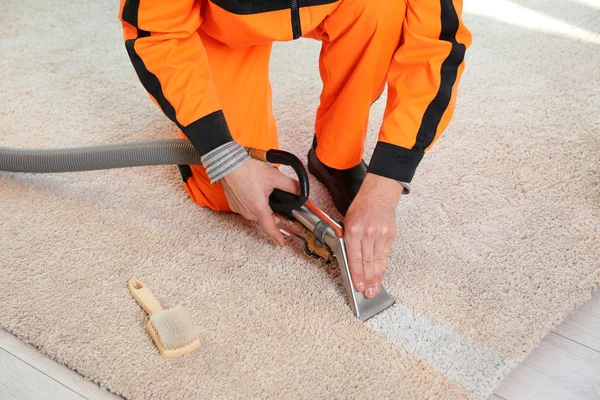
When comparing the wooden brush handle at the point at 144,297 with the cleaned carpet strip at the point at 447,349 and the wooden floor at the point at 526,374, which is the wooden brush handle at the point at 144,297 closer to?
the wooden floor at the point at 526,374

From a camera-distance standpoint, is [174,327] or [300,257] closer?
[174,327]

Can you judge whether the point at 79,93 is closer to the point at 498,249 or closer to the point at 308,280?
A: the point at 308,280

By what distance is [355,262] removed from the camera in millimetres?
1132

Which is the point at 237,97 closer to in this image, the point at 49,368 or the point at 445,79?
the point at 445,79

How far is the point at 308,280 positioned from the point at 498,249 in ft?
1.28

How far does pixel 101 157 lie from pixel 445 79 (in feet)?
2.37

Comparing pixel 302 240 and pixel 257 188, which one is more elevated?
pixel 257 188

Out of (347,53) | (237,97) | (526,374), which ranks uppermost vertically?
(347,53)

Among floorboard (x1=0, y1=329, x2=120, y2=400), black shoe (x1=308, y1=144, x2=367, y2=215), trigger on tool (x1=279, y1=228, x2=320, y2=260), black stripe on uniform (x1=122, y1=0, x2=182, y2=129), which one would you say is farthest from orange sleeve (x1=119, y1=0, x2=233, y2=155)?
floorboard (x1=0, y1=329, x2=120, y2=400)

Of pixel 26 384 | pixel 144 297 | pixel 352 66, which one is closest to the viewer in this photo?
pixel 26 384

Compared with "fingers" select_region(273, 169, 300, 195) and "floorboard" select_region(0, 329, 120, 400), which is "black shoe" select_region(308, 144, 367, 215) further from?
"floorboard" select_region(0, 329, 120, 400)

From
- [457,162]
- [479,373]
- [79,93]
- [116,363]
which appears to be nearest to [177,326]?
[116,363]

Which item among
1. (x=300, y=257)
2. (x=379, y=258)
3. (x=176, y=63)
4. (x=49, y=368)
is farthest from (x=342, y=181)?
(x=49, y=368)

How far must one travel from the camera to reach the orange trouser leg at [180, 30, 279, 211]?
1359mm
